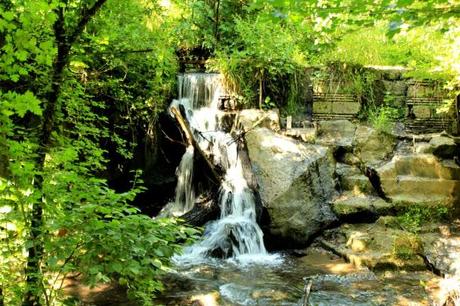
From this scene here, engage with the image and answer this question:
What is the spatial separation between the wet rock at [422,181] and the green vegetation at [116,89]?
1.39ft

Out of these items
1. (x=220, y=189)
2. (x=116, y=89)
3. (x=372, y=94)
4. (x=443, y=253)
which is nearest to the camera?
(x=443, y=253)

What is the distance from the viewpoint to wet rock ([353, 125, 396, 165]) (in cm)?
917

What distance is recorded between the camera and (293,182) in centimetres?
810

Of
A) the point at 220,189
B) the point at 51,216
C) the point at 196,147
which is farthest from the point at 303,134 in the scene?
the point at 51,216

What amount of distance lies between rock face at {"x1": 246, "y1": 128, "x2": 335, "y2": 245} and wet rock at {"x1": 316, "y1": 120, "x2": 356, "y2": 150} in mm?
630

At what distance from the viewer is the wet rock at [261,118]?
9484 millimetres

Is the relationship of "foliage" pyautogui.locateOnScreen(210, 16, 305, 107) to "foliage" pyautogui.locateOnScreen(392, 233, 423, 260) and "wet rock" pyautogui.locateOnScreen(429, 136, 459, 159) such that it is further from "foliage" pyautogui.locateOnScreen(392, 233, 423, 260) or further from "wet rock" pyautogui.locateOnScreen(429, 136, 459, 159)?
"foliage" pyautogui.locateOnScreen(392, 233, 423, 260)

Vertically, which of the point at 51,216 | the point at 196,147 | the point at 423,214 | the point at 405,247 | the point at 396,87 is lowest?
the point at 405,247

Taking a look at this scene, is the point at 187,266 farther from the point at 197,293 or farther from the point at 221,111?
the point at 221,111

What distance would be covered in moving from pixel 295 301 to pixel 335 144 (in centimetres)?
455

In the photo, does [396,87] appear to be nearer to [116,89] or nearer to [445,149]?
[445,149]

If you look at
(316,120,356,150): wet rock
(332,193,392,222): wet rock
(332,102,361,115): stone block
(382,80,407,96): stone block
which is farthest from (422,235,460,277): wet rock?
(382,80,407,96): stone block

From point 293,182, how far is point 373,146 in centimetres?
242

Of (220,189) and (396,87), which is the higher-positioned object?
(396,87)
